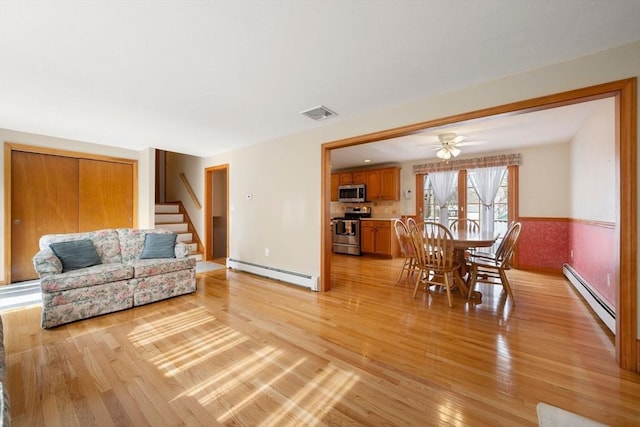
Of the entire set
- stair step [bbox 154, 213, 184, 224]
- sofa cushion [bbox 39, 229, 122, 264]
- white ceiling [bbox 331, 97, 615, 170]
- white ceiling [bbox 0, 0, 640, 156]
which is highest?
white ceiling [bbox 331, 97, 615, 170]

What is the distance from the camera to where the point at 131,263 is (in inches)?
123

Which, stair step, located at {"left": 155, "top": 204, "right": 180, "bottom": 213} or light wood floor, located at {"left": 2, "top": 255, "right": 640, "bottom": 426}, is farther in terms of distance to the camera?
stair step, located at {"left": 155, "top": 204, "right": 180, "bottom": 213}

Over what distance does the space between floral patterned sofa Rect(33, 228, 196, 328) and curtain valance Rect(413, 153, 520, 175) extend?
493 centimetres

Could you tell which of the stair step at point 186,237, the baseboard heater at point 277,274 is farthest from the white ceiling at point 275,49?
the stair step at point 186,237

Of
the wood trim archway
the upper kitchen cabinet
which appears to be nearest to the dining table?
the wood trim archway

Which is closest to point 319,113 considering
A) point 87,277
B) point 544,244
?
point 87,277

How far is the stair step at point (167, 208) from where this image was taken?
5996 millimetres

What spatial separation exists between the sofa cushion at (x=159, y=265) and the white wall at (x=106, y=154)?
1.96 metres

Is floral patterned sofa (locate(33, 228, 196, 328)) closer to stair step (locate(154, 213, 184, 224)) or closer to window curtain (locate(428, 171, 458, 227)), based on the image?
stair step (locate(154, 213, 184, 224))

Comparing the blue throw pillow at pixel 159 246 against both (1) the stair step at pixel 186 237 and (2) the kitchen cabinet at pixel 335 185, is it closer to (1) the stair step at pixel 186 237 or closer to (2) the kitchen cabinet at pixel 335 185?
(1) the stair step at pixel 186 237

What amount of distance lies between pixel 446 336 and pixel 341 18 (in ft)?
8.42

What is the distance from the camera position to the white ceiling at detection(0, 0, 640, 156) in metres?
1.51

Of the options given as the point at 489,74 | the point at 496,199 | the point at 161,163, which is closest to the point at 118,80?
the point at 489,74

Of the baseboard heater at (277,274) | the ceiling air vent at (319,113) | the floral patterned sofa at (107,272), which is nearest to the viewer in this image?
the floral patterned sofa at (107,272)
